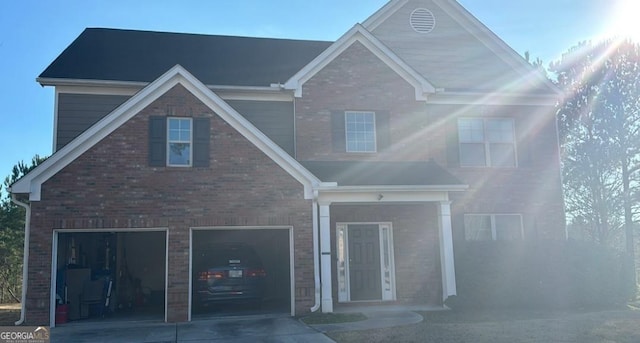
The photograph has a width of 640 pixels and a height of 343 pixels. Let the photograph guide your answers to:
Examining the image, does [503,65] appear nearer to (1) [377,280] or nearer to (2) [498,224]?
(2) [498,224]

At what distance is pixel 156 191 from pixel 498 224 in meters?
10.1

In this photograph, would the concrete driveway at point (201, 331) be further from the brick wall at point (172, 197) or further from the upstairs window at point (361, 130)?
the upstairs window at point (361, 130)

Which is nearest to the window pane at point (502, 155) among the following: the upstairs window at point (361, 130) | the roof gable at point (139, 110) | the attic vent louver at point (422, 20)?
the upstairs window at point (361, 130)

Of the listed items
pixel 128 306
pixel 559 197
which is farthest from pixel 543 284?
pixel 128 306

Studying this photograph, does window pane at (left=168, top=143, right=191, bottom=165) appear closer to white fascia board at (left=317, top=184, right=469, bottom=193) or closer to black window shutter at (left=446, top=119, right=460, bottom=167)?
white fascia board at (left=317, top=184, right=469, bottom=193)

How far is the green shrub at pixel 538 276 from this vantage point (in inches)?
536

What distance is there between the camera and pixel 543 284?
45.3 ft

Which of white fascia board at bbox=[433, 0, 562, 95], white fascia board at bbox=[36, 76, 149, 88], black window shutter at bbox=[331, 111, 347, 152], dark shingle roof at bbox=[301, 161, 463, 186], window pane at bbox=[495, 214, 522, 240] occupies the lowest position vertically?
window pane at bbox=[495, 214, 522, 240]

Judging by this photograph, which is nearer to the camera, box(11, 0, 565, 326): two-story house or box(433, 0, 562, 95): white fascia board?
box(11, 0, 565, 326): two-story house

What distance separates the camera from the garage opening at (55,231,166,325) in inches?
500

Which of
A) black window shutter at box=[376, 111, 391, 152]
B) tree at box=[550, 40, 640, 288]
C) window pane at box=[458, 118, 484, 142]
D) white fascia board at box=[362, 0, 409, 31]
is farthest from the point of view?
tree at box=[550, 40, 640, 288]

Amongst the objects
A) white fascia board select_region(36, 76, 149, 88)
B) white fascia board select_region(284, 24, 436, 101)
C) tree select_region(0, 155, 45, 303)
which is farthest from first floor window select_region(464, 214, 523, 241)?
tree select_region(0, 155, 45, 303)

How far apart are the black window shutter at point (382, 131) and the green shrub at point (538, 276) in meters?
3.56

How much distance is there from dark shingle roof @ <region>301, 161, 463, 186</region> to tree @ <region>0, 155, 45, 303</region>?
17.9 m
